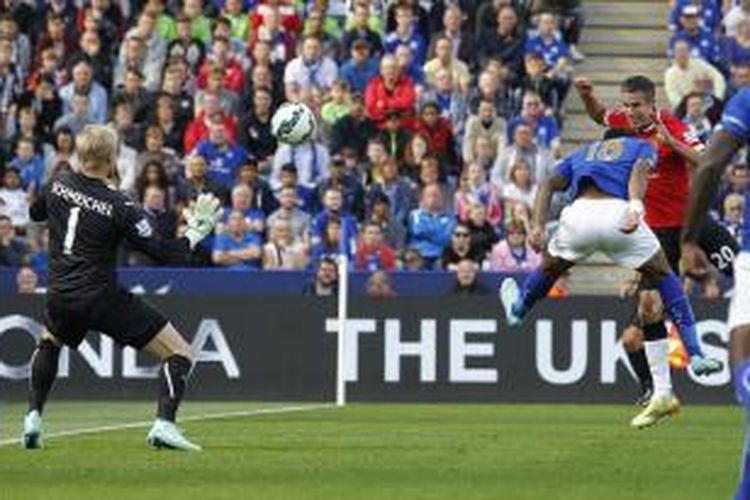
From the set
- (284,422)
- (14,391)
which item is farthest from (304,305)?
(284,422)

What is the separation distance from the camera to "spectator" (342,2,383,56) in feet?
91.5

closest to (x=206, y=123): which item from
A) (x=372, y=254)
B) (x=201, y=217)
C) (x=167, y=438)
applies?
(x=372, y=254)

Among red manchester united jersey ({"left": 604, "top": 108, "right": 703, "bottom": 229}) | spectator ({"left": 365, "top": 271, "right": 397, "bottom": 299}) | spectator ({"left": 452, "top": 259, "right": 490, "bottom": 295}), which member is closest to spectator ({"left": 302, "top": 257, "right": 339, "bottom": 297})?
spectator ({"left": 365, "top": 271, "right": 397, "bottom": 299})

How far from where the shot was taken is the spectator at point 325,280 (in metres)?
24.0

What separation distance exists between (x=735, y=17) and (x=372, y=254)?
20.0 feet

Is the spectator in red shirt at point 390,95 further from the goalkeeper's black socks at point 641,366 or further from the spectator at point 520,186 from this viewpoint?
the goalkeeper's black socks at point 641,366

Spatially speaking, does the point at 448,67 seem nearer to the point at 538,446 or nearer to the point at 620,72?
the point at 620,72

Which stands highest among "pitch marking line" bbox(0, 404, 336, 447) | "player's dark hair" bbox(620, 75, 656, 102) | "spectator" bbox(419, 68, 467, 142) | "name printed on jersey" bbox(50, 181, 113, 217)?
"player's dark hair" bbox(620, 75, 656, 102)

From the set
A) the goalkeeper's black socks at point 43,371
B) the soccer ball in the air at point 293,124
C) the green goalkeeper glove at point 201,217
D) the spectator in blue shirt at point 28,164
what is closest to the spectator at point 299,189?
the spectator in blue shirt at point 28,164

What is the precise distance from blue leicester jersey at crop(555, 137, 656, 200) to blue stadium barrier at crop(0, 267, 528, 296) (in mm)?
6250

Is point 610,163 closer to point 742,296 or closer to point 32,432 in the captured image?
point 32,432

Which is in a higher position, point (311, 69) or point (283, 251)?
point (311, 69)

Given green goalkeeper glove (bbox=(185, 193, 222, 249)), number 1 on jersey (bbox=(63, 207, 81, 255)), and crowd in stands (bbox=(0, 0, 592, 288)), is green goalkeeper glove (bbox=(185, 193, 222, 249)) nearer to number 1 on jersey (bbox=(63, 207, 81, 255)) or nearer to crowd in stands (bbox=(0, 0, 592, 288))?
number 1 on jersey (bbox=(63, 207, 81, 255))

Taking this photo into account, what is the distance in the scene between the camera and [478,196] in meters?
25.9
